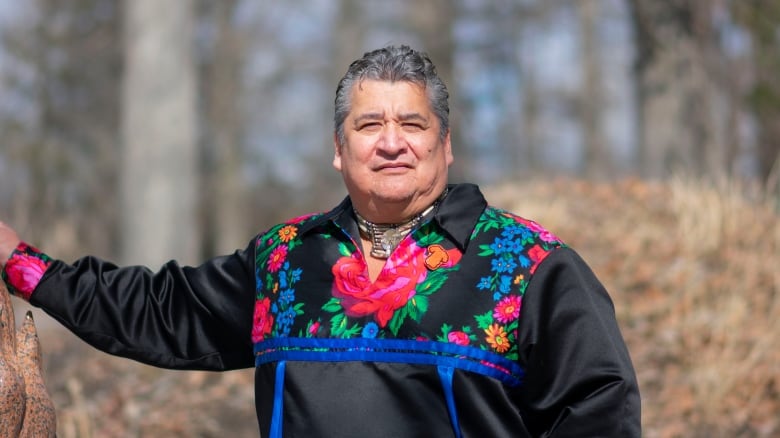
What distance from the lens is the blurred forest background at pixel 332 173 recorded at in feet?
20.7

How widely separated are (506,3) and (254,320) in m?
23.1

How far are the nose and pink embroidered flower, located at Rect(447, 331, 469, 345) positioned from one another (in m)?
0.49

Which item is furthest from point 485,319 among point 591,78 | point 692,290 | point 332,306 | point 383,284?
point 591,78

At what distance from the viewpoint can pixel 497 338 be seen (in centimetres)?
252

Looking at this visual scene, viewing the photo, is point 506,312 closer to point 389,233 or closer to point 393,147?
point 389,233

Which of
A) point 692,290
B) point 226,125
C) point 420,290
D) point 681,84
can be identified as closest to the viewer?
point 420,290

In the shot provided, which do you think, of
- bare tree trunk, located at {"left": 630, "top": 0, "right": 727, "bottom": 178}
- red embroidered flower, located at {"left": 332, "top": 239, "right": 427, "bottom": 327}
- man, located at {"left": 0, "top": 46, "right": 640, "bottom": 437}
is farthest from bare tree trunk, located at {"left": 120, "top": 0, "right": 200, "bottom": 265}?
red embroidered flower, located at {"left": 332, "top": 239, "right": 427, "bottom": 327}

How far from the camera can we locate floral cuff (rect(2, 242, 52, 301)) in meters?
2.94

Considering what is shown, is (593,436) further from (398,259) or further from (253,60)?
(253,60)

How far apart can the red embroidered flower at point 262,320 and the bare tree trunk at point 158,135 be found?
5.83m

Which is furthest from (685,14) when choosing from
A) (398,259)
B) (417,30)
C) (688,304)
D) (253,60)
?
(253,60)

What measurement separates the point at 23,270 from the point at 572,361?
1581 mm

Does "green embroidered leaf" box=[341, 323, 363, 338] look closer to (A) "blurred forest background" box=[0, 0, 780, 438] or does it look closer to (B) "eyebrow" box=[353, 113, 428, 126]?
(B) "eyebrow" box=[353, 113, 428, 126]

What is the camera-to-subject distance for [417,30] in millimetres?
14172
